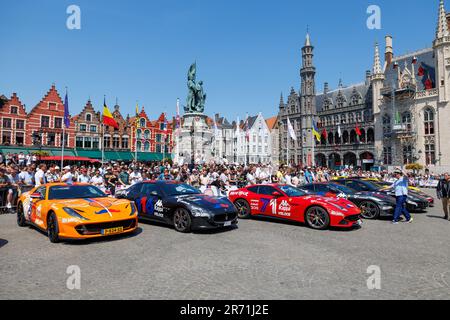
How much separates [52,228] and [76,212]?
0.85 metres

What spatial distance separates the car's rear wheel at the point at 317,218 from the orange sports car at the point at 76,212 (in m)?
5.30

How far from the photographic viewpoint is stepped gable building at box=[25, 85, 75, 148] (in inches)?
1787

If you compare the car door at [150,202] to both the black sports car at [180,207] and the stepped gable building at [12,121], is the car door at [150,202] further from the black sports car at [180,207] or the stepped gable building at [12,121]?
the stepped gable building at [12,121]

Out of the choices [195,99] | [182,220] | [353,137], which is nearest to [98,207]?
[182,220]

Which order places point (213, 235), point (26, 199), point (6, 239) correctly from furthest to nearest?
point (26, 199), point (213, 235), point (6, 239)

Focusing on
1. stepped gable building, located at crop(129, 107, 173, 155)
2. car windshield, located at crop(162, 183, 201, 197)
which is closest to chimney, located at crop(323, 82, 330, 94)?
stepped gable building, located at crop(129, 107, 173, 155)

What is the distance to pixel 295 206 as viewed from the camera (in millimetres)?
9633

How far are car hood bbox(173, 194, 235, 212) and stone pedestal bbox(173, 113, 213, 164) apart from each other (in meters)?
18.8

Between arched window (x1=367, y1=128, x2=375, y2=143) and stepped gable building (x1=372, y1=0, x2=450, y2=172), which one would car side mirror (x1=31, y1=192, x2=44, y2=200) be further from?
arched window (x1=367, y1=128, x2=375, y2=143)
